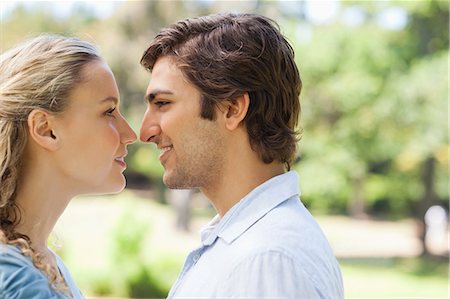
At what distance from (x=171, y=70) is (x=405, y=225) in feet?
41.1

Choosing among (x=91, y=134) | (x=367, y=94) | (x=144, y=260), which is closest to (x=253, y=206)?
(x=91, y=134)

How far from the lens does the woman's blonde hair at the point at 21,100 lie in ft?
4.28

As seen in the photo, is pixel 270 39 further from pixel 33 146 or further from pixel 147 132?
pixel 33 146

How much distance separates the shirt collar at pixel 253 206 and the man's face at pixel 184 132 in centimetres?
10

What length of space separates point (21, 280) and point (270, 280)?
381 mm

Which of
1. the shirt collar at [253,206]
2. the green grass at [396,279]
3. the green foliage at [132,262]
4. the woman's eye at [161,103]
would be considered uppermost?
the woman's eye at [161,103]

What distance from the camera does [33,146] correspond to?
1.33m

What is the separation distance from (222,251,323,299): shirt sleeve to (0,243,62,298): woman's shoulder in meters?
0.28

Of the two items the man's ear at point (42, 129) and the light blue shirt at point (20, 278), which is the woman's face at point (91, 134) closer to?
the man's ear at point (42, 129)

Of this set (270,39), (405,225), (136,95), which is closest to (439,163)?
(405,225)

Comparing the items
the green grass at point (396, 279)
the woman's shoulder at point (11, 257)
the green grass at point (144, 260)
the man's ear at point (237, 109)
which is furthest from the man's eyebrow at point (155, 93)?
the green grass at point (396, 279)

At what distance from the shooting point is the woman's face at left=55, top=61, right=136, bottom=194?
1.34m

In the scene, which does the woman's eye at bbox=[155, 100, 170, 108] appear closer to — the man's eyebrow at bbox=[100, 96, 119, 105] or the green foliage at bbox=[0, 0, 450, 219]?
the man's eyebrow at bbox=[100, 96, 119, 105]

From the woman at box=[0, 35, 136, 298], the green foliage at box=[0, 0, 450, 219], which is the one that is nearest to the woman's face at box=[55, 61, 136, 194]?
the woman at box=[0, 35, 136, 298]
